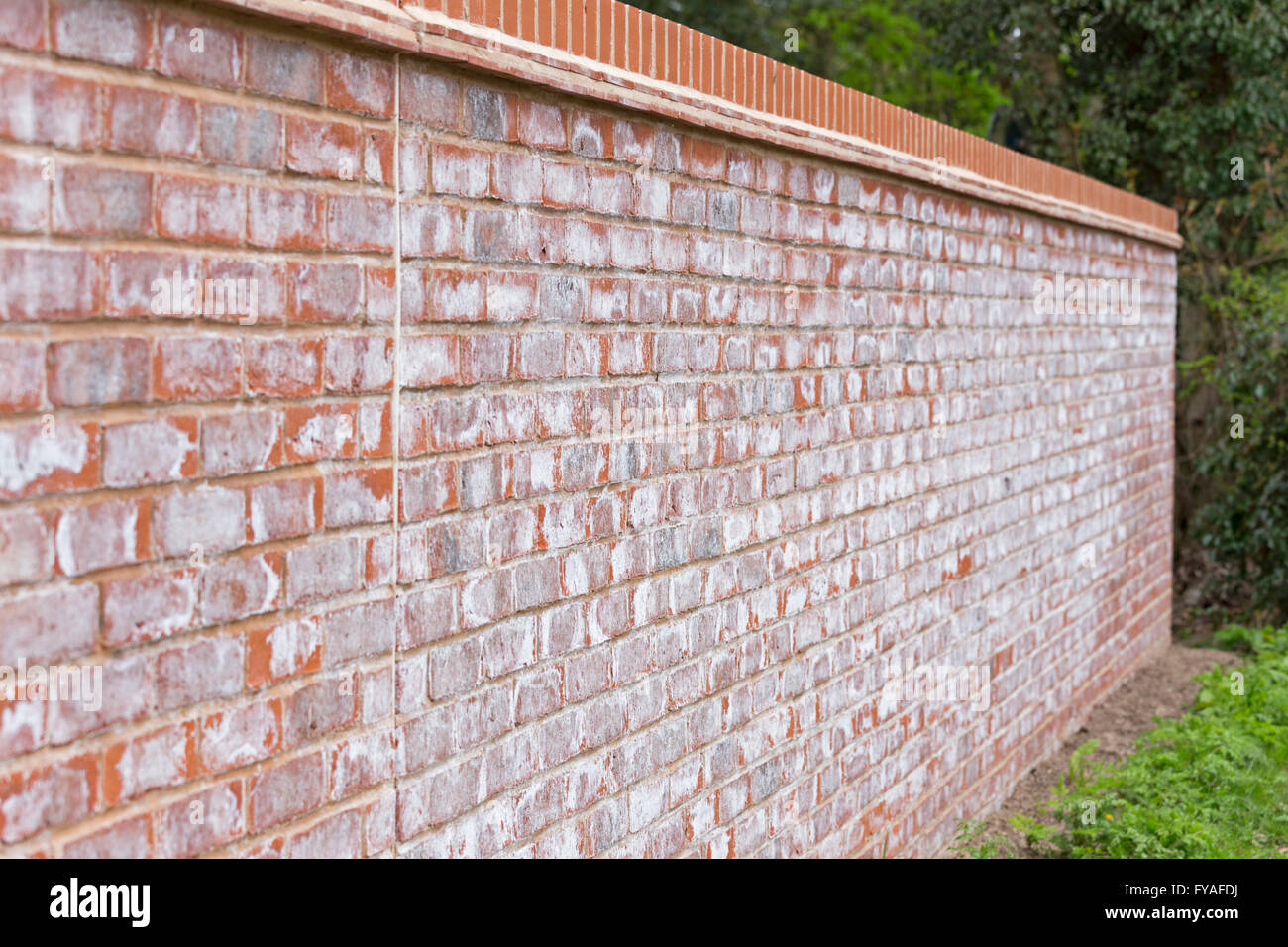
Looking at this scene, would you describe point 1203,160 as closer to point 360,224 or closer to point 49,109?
point 360,224

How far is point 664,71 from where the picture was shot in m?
3.49

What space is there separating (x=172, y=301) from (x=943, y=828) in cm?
411

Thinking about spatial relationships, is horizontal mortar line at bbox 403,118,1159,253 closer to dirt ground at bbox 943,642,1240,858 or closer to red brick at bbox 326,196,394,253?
red brick at bbox 326,196,394,253

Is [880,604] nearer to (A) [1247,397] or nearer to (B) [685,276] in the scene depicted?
(B) [685,276]

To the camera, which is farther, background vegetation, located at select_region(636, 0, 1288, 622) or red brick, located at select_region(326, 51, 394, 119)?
background vegetation, located at select_region(636, 0, 1288, 622)

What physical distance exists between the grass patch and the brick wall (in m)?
0.57

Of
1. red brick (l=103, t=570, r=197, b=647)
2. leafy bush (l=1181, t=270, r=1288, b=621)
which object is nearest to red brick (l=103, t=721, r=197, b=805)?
red brick (l=103, t=570, r=197, b=647)

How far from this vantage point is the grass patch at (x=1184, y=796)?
16.5 feet

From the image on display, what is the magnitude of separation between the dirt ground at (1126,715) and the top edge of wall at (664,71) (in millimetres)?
2644

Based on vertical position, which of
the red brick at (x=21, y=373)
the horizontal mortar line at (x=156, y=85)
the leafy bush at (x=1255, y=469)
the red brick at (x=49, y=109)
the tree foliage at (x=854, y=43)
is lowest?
the leafy bush at (x=1255, y=469)

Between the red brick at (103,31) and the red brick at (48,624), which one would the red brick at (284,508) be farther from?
Result: the red brick at (103,31)

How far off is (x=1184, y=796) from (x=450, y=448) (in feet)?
13.5

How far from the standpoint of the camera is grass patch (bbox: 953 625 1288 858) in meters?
5.03

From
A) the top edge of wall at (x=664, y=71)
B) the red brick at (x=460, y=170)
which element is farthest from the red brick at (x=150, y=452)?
the red brick at (x=460, y=170)
